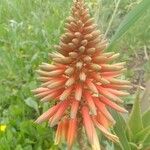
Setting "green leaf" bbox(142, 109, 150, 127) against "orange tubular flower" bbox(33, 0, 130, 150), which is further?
"green leaf" bbox(142, 109, 150, 127)

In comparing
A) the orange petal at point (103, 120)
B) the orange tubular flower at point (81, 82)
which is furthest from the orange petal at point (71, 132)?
the orange petal at point (103, 120)

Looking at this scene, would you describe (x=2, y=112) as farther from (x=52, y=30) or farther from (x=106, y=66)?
(x=106, y=66)

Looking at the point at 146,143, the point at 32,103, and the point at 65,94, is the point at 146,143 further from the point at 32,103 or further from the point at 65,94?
the point at 65,94

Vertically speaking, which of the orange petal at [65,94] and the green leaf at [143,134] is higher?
the orange petal at [65,94]

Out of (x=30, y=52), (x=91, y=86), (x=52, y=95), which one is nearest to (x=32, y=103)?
(x=30, y=52)

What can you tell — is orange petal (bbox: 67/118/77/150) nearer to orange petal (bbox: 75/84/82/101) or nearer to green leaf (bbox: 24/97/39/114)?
orange petal (bbox: 75/84/82/101)

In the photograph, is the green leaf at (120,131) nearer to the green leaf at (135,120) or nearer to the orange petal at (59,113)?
the green leaf at (135,120)

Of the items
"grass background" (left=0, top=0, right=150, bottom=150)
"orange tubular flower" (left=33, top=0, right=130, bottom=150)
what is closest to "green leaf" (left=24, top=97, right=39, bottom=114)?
"grass background" (left=0, top=0, right=150, bottom=150)
